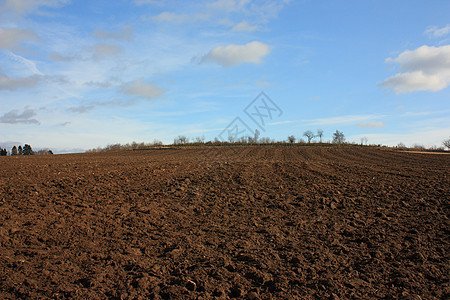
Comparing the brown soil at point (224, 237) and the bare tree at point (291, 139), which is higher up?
the bare tree at point (291, 139)

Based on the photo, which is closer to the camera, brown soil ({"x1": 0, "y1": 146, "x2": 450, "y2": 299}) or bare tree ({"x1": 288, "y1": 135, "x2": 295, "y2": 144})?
brown soil ({"x1": 0, "y1": 146, "x2": 450, "y2": 299})

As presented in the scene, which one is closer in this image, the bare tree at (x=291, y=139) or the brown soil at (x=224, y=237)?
the brown soil at (x=224, y=237)

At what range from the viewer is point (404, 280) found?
5129 mm

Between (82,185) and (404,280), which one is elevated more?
(82,185)

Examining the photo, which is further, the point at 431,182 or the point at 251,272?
the point at 431,182

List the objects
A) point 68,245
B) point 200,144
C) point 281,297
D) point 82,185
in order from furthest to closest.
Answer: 1. point 200,144
2. point 82,185
3. point 68,245
4. point 281,297

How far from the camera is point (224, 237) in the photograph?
6.95 metres

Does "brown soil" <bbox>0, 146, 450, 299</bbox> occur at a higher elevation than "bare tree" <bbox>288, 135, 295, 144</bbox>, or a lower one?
lower

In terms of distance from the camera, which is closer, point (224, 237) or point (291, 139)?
point (224, 237)

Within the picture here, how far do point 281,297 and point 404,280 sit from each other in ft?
7.23

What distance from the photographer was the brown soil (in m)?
4.94

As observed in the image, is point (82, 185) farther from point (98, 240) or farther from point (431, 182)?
point (431, 182)

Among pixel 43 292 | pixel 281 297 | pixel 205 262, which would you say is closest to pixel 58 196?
pixel 43 292

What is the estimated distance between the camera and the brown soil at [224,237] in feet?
16.2
